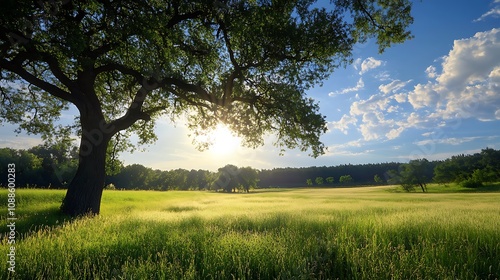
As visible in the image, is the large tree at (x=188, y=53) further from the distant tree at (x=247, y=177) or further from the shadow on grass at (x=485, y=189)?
the distant tree at (x=247, y=177)

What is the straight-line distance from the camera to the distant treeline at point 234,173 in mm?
70938

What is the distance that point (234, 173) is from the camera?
105875 millimetres

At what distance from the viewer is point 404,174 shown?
255 ft

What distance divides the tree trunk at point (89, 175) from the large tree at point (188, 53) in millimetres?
50

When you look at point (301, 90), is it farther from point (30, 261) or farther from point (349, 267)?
point (30, 261)

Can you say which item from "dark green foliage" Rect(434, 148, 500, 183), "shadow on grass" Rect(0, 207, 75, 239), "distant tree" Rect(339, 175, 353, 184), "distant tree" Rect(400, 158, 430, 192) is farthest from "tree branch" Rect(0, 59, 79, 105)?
"distant tree" Rect(339, 175, 353, 184)

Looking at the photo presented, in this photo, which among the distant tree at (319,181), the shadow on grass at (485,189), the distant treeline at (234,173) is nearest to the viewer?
the shadow on grass at (485,189)

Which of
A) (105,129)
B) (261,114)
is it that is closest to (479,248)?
(261,114)

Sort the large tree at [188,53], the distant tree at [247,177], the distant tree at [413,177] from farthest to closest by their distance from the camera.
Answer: the distant tree at [247,177]
the distant tree at [413,177]
the large tree at [188,53]

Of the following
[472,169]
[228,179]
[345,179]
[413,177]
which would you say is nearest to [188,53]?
[413,177]

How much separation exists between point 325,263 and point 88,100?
48.6 ft

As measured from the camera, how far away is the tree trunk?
14.3 meters

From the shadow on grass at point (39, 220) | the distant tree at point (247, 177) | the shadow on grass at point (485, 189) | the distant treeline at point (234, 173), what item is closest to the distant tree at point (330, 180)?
the distant treeline at point (234, 173)

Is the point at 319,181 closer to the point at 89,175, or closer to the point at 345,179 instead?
the point at 345,179
